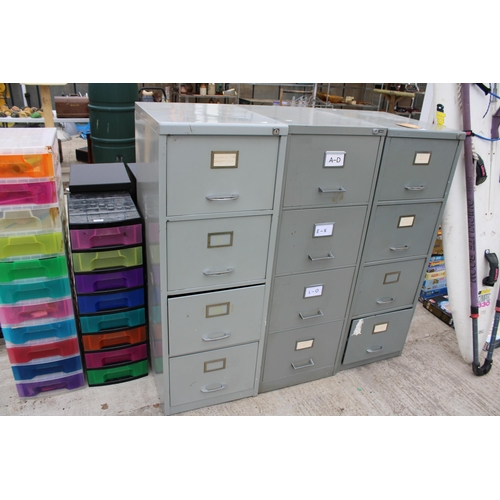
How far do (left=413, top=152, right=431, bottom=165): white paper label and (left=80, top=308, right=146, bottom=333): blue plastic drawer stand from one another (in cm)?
155

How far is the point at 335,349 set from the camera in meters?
2.20

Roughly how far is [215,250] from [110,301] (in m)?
0.69

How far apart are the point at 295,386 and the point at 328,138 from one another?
1346 millimetres

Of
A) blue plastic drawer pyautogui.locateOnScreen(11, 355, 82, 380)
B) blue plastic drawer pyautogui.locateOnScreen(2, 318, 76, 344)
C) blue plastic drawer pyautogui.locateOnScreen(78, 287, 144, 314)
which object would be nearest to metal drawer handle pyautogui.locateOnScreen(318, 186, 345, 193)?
blue plastic drawer pyautogui.locateOnScreen(78, 287, 144, 314)

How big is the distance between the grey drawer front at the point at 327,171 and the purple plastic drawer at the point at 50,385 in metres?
1.41

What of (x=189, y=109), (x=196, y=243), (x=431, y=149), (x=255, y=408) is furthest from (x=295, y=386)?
(x=189, y=109)

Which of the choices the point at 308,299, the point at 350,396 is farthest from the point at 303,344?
the point at 350,396

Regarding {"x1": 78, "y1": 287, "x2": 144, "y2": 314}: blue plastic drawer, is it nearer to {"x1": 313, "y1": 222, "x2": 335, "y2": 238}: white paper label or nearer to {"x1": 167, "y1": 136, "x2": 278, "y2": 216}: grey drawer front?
{"x1": 167, "y1": 136, "x2": 278, "y2": 216}: grey drawer front

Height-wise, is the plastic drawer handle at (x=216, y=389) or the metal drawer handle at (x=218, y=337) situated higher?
the metal drawer handle at (x=218, y=337)

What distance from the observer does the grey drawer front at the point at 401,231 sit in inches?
76.4

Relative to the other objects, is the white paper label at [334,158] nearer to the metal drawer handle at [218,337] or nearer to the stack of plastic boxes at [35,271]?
the metal drawer handle at [218,337]

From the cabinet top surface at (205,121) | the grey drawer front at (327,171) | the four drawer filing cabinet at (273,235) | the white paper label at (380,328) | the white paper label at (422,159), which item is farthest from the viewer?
the white paper label at (380,328)

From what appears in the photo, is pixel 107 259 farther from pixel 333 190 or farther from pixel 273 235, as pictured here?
pixel 333 190

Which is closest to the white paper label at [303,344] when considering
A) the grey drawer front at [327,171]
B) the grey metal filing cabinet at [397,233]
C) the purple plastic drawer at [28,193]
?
the grey metal filing cabinet at [397,233]
